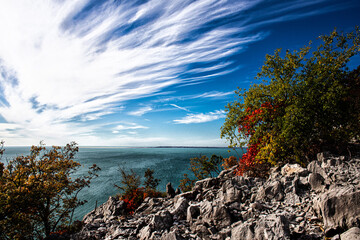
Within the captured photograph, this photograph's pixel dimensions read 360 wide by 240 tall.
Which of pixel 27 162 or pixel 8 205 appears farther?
pixel 27 162

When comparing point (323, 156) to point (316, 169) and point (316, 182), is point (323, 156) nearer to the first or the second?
point (316, 169)

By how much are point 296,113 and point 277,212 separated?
26.0 ft

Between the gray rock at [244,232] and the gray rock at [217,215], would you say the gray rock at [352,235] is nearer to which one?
the gray rock at [244,232]

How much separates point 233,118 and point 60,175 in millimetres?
18418

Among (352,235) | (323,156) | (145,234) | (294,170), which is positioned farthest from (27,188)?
(323,156)

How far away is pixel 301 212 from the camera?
23.2 ft

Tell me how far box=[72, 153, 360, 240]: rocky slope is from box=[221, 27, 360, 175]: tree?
1942mm

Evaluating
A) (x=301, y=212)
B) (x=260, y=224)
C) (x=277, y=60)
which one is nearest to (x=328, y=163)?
(x=301, y=212)

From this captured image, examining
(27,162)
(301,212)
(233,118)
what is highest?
(233,118)

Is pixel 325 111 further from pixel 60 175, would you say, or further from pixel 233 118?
pixel 60 175

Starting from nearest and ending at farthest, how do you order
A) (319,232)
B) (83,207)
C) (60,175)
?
1. (319,232)
2. (60,175)
3. (83,207)

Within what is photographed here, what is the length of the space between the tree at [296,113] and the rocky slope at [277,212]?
194cm

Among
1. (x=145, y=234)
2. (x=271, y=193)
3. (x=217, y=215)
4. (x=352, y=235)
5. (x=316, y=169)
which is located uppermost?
(x=316, y=169)

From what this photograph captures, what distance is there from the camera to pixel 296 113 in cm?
1213
